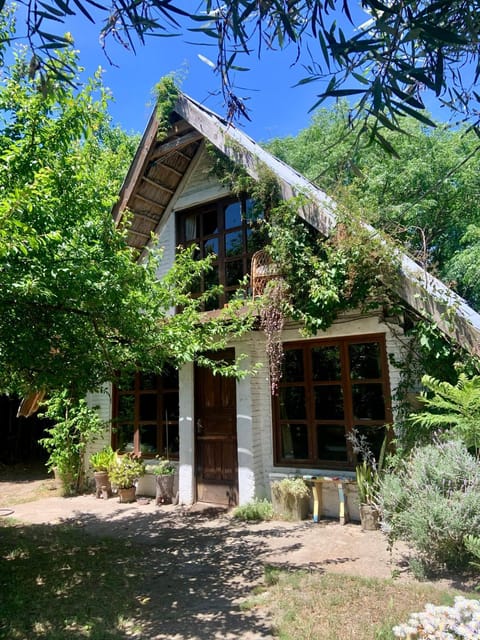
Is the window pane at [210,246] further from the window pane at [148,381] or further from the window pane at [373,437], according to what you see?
the window pane at [373,437]

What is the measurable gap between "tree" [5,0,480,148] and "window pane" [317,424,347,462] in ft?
16.7

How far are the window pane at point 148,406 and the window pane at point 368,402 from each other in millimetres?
3767

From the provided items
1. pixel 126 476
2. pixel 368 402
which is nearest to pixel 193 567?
pixel 368 402

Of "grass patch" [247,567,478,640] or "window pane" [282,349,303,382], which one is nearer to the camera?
"grass patch" [247,567,478,640]

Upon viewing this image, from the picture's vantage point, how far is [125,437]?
8.37 m

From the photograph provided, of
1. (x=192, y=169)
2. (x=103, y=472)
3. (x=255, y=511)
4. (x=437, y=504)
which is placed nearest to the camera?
(x=437, y=504)

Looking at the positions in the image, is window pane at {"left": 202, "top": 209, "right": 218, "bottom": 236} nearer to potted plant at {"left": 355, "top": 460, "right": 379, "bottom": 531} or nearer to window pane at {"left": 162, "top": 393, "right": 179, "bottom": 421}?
window pane at {"left": 162, "top": 393, "right": 179, "bottom": 421}

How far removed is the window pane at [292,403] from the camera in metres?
6.50

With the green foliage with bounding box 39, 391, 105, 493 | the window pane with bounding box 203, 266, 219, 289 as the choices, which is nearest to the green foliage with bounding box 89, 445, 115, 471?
the green foliage with bounding box 39, 391, 105, 493

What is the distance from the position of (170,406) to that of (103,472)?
166cm

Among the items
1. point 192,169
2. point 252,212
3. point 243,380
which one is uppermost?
point 192,169

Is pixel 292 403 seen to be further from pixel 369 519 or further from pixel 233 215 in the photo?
pixel 233 215

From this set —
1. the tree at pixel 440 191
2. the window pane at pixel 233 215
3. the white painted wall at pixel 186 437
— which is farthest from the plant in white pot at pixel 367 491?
the tree at pixel 440 191

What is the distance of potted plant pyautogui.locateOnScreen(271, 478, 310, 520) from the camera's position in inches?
227
